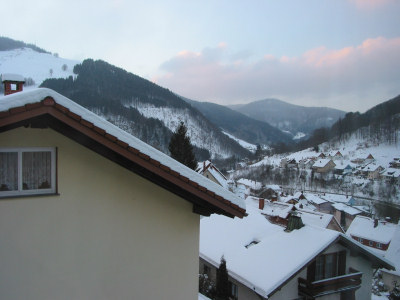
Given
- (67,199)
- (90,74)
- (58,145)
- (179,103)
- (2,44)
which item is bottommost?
(67,199)


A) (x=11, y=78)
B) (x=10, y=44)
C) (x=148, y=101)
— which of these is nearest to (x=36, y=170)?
(x=11, y=78)

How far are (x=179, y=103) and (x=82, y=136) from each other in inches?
4807

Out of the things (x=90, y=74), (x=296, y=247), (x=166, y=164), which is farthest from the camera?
(x=90, y=74)

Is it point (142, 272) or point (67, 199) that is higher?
point (67, 199)

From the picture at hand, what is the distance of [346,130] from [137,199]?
3613 inches

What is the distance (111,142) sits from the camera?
264 centimetres

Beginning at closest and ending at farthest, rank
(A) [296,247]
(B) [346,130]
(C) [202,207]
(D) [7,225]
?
(D) [7,225]
(C) [202,207]
(A) [296,247]
(B) [346,130]

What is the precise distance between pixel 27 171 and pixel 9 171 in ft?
0.48

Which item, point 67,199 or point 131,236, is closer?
point 67,199

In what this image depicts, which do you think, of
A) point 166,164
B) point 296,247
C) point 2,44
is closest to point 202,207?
point 166,164

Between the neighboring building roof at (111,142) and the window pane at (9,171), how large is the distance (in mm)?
273

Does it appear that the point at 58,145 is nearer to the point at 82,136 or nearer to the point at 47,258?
the point at 82,136

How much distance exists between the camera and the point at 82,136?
2.70 m

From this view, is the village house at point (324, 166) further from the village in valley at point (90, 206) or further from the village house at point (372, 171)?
the village in valley at point (90, 206)
